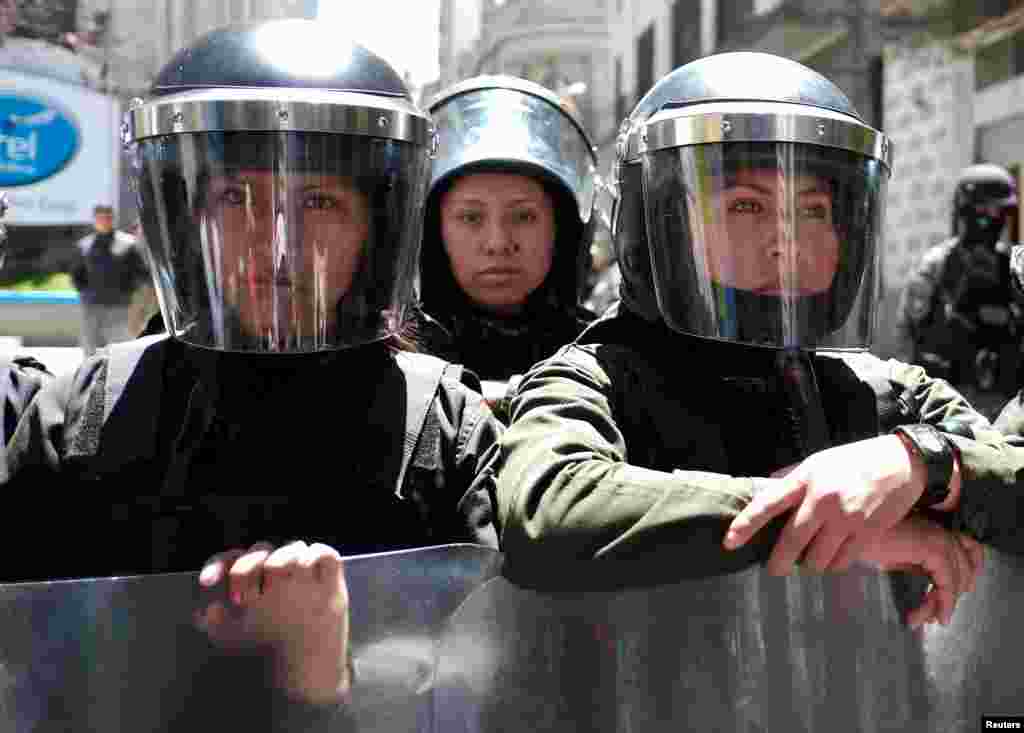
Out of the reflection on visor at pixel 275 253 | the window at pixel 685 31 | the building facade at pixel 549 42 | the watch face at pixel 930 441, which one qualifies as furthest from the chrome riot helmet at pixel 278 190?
the building facade at pixel 549 42

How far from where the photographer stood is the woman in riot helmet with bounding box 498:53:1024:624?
120 cm

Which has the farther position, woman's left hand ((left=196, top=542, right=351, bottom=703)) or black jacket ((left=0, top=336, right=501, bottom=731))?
black jacket ((left=0, top=336, right=501, bottom=731))

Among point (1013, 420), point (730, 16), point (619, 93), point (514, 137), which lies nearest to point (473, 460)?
point (1013, 420)

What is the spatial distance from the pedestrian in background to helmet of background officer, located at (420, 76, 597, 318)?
17.2ft

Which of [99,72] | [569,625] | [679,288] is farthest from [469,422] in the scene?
[99,72]

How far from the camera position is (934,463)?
3.96 feet

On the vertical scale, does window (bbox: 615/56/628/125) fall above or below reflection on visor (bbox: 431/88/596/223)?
above

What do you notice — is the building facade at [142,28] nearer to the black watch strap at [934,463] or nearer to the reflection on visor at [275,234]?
the reflection on visor at [275,234]

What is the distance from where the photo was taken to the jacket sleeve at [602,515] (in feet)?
3.65

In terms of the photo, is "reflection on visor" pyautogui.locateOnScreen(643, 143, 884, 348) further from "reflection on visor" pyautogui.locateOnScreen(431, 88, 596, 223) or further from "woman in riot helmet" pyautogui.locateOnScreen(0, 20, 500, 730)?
"reflection on visor" pyautogui.locateOnScreen(431, 88, 596, 223)

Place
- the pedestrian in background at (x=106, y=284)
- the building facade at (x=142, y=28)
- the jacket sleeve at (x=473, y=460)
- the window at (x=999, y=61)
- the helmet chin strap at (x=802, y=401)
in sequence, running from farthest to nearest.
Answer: the window at (x=999, y=61)
the pedestrian in background at (x=106, y=284)
the building facade at (x=142, y=28)
the helmet chin strap at (x=802, y=401)
the jacket sleeve at (x=473, y=460)

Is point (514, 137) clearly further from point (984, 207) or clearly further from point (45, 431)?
point (984, 207)

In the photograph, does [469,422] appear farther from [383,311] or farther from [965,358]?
[965,358]

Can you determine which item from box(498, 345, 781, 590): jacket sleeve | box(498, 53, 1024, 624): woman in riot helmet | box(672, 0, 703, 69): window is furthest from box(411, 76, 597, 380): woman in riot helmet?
box(672, 0, 703, 69): window
